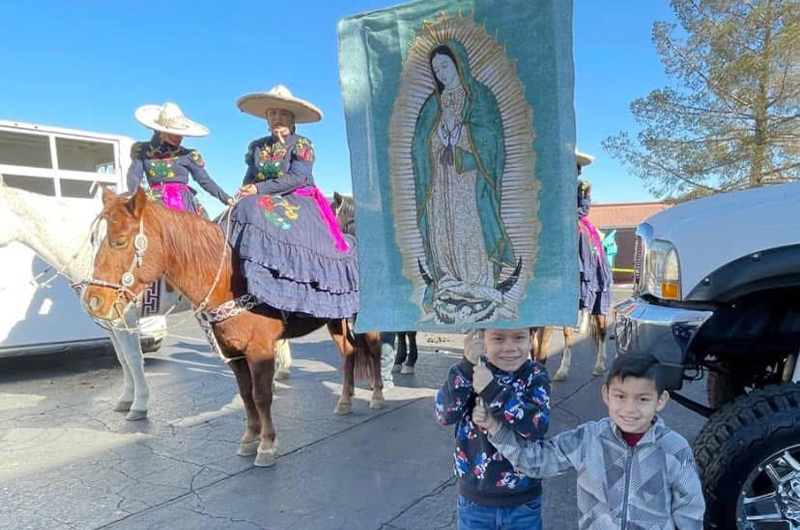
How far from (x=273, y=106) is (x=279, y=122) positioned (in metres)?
0.14

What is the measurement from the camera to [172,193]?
182 inches

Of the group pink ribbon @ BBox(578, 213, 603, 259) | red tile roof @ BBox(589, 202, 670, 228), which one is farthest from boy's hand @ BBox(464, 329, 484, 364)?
red tile roof @ BBox(589, 202, 670, 228)

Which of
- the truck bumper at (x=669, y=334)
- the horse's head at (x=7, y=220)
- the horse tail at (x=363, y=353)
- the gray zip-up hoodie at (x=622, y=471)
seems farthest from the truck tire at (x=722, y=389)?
the horse's head at (x=7, y=220)

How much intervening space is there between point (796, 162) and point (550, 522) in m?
12.7

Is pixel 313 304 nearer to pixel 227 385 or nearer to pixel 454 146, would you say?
pixel 454 146

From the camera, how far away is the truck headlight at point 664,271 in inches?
95.0

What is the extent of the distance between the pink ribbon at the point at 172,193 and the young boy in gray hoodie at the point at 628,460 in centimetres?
374

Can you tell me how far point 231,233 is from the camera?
3857mm

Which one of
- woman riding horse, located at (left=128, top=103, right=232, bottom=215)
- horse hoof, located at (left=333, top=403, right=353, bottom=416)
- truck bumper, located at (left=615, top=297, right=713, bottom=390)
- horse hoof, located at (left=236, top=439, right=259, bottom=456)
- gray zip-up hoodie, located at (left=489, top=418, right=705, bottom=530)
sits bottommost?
horse hoof, located at (left=333, top=403, right=353, bottom=416)

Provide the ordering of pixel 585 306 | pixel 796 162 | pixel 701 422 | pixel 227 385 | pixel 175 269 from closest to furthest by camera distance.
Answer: pixel 175 269, pixel 701 422, pixel 585 306, pixel 227 385, pixel 796 162

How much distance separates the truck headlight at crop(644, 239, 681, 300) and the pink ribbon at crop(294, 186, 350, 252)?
243 centimetres

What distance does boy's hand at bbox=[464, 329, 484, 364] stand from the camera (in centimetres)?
191

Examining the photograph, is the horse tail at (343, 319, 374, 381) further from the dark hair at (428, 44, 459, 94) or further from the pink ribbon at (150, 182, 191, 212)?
the dark hair at (428, 44, 459, 94)

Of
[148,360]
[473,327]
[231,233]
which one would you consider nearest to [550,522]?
[473,327]
